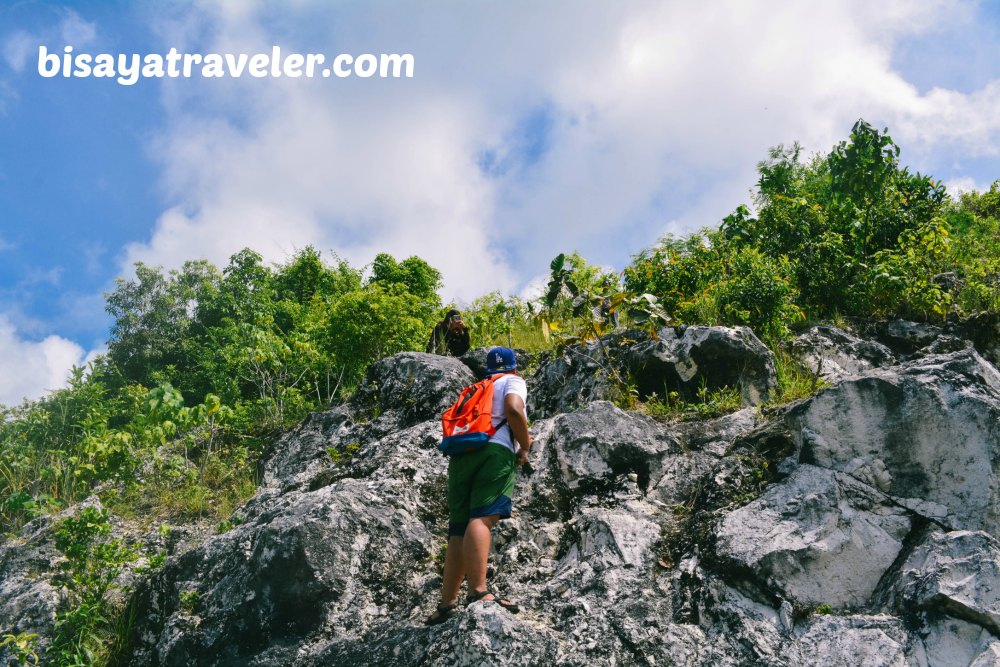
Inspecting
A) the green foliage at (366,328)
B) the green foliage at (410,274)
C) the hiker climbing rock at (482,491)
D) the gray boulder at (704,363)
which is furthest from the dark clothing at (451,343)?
the green foliage at (410,274)

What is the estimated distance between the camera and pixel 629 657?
4.41m

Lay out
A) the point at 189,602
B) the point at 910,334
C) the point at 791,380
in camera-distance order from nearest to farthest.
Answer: the point at 189,602
the point at 791,380
the point at 910,334

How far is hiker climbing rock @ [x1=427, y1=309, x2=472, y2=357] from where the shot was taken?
35.8 feet

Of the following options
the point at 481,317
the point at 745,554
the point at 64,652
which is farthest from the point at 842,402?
the point at 481,317

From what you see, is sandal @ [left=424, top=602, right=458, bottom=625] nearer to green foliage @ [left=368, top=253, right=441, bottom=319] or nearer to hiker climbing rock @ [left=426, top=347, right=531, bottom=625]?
hiker climbing rock @ [left=426, top=347, right=531, bottom=625]

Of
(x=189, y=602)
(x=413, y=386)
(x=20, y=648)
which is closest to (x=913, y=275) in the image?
(x=413, y=386)

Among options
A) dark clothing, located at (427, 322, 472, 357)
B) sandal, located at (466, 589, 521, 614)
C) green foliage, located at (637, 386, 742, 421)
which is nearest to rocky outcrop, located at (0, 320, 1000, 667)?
sandal, located at (466, 589, 521, 614)

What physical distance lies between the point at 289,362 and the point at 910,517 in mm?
9302

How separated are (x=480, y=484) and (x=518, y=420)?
0.52m

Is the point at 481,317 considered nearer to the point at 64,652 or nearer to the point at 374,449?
the point at 374,449

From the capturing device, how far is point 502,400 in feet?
16.2

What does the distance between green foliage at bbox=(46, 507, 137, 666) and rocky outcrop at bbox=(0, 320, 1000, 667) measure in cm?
31

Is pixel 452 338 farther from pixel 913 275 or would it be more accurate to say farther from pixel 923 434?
pixel 923 434

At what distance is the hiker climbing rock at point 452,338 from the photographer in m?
10.9
